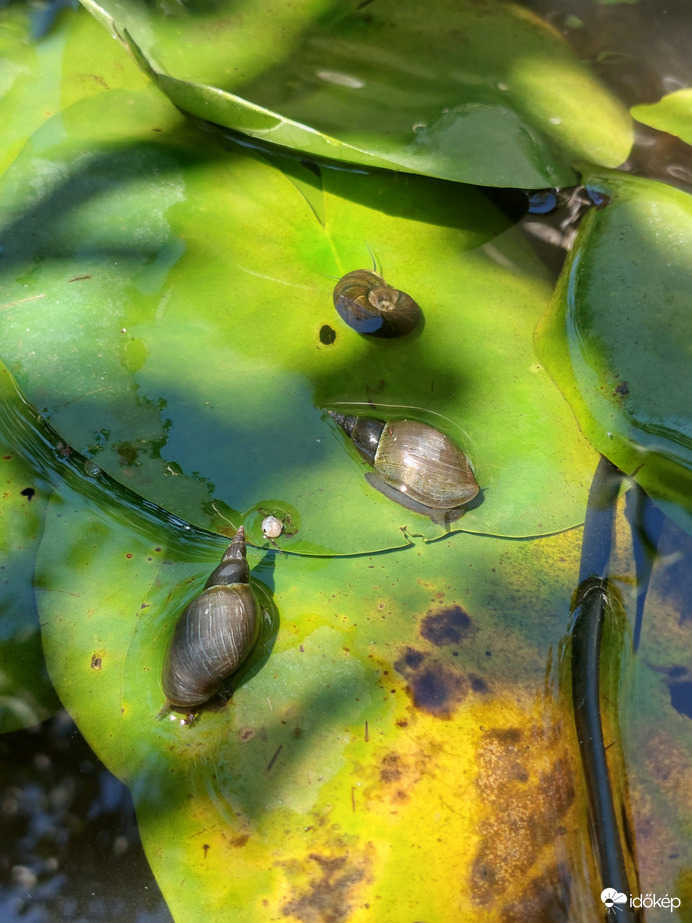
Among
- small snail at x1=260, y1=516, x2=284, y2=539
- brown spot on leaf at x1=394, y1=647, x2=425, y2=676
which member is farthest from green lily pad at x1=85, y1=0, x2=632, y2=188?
brown spot on leaf at x1=394, y1=647, x2=425, y2=676

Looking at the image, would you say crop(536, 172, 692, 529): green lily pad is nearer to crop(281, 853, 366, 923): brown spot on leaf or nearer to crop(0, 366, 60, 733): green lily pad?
crop(281, 853, 366, 923): brown spot on leaf

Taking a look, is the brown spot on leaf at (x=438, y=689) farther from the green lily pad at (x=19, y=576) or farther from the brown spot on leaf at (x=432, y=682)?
the green lily pad at (x=19, y=576)

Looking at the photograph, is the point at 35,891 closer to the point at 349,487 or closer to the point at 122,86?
the point at 349,487

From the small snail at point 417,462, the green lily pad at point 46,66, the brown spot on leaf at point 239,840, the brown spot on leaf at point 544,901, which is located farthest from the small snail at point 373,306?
the brown spot on leaf at point 544,901

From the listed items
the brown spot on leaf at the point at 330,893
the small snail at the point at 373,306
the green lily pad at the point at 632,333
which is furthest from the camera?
the small snail at the point at 373,306

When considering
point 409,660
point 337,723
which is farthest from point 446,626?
point 337,723

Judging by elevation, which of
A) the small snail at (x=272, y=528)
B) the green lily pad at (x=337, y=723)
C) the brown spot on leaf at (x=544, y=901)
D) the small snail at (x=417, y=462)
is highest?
the small snail at (x=417, y=462)

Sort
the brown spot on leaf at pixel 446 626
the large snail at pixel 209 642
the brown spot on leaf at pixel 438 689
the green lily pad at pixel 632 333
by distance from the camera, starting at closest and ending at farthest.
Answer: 1. the large snail at pixel 209 642
2. the brown spot on leaf at pixel 438 689
3. the brown spot on leaf at pixel 446 626
4. the green lily pad at pixel 632 333

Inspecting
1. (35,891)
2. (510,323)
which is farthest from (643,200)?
(35,891)
